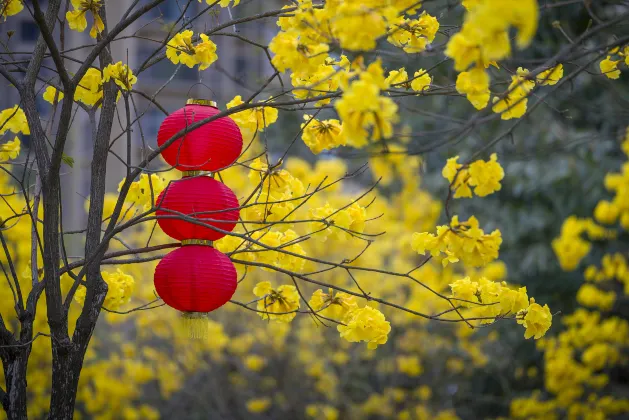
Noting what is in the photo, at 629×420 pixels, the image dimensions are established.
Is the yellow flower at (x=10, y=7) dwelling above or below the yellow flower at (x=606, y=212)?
above

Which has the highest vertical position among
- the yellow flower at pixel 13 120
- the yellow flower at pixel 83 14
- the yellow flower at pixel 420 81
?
the yellow flower at pixel 83 14

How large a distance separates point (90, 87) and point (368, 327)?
0.87 meters

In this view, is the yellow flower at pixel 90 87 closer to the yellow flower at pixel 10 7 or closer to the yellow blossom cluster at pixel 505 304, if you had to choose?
the yellow flower at pixel 10 7

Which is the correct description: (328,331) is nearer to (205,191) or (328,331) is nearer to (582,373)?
(582,373)

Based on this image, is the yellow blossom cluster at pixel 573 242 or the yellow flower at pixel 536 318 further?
the yellow blossom cluster at pixel 573 242

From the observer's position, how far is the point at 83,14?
65.4 inches

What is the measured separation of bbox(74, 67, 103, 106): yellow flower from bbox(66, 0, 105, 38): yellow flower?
0.30 feet

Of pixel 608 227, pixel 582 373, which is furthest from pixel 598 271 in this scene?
pixel 582 373

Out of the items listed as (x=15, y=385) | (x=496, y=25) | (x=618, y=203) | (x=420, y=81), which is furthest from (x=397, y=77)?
(x=618, y=203)

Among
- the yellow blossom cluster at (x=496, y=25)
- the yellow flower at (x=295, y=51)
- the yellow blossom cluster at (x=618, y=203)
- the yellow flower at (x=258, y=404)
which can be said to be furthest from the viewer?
the yellow flower at (x=258, y=404)

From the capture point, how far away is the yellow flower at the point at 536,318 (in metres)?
1.54

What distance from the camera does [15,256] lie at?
4102mm

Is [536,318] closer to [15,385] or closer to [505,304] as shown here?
[505,304]

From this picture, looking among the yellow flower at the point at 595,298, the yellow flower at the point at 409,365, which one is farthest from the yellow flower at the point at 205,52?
the yellow flower at the point at 409,365
